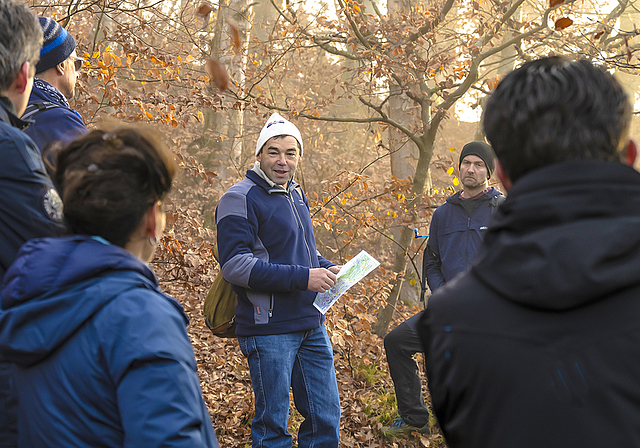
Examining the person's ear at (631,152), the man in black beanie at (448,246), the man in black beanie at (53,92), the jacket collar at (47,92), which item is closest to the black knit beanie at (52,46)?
the man in black beanie at (53,92)

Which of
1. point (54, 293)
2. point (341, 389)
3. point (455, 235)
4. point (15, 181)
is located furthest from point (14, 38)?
point (341, 389)

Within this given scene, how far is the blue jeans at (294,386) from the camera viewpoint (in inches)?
127

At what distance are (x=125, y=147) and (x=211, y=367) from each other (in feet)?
17.6

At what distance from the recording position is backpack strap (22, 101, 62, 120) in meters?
2.30

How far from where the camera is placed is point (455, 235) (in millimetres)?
4430

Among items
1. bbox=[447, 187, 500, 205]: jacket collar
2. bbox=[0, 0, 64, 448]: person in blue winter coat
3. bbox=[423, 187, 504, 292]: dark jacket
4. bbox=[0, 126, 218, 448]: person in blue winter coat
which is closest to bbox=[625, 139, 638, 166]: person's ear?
bbox=[0, 126, 218, 448]: person in blue winter coat

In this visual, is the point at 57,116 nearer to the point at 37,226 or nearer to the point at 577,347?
the point at 37,226

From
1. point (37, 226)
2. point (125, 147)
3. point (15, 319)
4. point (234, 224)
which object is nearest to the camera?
point (15, 319)

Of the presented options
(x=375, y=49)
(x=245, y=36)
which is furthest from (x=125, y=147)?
(x=245, y=36)

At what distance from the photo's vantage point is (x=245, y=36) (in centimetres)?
905

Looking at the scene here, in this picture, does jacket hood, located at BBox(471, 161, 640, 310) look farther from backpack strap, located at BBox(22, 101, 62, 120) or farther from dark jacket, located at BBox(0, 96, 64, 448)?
backpack strap, located at BBox(22, 101, 62, 120)

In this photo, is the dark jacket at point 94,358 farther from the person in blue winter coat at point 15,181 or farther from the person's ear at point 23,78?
the person's ear at point 23,78

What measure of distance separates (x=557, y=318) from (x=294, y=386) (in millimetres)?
2620

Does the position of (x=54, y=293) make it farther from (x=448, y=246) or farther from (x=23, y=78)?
(x=448, y=246)
